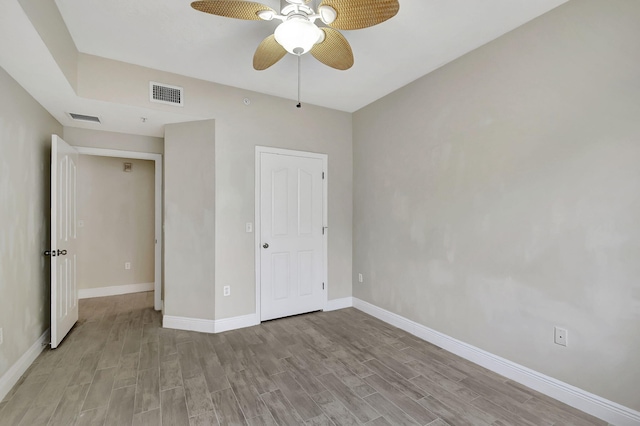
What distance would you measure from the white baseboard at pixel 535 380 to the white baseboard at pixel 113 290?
4.18 m

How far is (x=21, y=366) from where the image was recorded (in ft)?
7.87

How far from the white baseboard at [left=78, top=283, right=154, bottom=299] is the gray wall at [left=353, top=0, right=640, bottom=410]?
4.21 meters

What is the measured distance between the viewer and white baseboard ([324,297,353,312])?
405cm

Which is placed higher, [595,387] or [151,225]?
[151,225]

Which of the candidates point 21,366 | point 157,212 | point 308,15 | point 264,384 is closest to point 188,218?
point 157,212

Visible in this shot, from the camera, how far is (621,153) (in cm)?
184

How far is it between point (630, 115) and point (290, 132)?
3.05 meters

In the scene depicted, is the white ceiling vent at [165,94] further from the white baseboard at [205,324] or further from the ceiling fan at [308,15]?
the white baseboard at [205,324]

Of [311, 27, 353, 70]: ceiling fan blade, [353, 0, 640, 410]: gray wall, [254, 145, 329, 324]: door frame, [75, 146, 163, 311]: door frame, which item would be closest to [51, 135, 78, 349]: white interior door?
[75, 146, 163, 311]: door frame

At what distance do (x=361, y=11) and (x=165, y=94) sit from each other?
2273 millimetres

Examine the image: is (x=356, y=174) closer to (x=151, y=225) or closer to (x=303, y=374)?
(x=303, y=374)

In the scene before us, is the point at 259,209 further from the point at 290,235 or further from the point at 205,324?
the point at 205,324

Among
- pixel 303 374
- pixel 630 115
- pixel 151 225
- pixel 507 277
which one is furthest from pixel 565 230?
pixel 151 225

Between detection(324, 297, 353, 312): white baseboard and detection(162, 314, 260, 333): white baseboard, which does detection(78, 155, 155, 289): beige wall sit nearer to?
detection(162, 314, 260, 333): white baseboard
